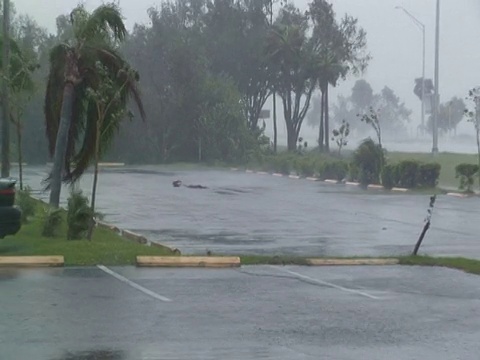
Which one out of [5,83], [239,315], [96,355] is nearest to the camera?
[96,355]

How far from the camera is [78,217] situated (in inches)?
719

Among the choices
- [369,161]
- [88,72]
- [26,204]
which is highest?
[88,72]

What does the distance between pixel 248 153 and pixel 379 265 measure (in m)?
50.0

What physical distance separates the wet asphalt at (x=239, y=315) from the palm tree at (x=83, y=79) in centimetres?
659

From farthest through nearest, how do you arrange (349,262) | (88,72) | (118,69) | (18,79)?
(18,79) < (88,72) < (118,69) < (349,262)

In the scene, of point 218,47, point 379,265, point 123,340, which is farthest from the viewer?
point 218,47

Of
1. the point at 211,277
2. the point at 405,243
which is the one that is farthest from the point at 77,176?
the point at 211,277

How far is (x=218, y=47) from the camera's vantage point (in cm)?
7531

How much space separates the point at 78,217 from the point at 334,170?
31.8 m

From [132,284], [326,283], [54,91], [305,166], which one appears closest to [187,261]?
[132,284]

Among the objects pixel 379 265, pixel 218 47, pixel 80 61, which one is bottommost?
pixel 379 265

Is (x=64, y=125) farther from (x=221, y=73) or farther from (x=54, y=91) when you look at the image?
(x=221, y=73)

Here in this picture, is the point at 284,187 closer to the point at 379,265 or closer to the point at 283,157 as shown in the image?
the point at 283,157

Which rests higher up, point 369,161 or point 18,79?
point 18,79
